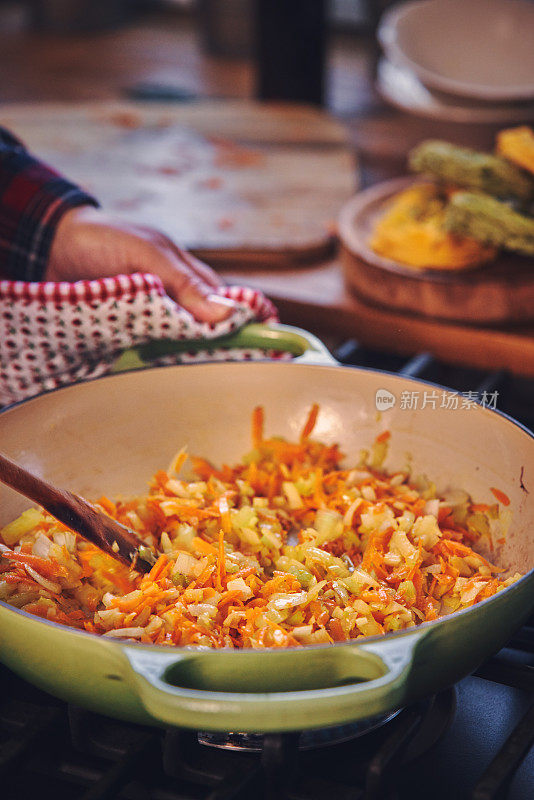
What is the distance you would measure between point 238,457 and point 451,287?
Result: 0.48 meters

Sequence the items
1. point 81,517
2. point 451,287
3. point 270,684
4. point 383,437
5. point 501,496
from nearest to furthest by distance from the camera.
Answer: point 270,684, point 81,517, point 501,496, point 383,437, point 451,287

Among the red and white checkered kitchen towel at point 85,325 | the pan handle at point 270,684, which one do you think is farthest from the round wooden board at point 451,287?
the pan handle at point 270,684

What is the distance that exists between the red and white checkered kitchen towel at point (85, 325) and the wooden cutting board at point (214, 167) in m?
0.49

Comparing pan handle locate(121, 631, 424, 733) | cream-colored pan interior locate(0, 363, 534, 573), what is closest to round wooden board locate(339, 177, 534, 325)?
cream-colored pan interior locate(0, 363, 534, 573)

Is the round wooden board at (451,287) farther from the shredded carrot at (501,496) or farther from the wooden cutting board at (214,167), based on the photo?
the shredded carrot at (501,496)

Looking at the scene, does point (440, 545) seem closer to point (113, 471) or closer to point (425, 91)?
point (113, 471)

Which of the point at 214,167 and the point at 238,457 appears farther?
→ the point at 214,167

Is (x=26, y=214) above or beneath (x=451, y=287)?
above

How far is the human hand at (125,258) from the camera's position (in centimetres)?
108

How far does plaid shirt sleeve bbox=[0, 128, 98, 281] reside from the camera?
1.13 metres

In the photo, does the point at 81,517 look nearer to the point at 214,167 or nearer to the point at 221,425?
the point at 221,425

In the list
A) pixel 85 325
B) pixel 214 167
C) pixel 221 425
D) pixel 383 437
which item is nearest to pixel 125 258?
pixel 85 325

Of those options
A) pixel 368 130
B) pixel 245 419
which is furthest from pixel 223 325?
pixel 368 130

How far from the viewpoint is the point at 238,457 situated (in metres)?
0.99
